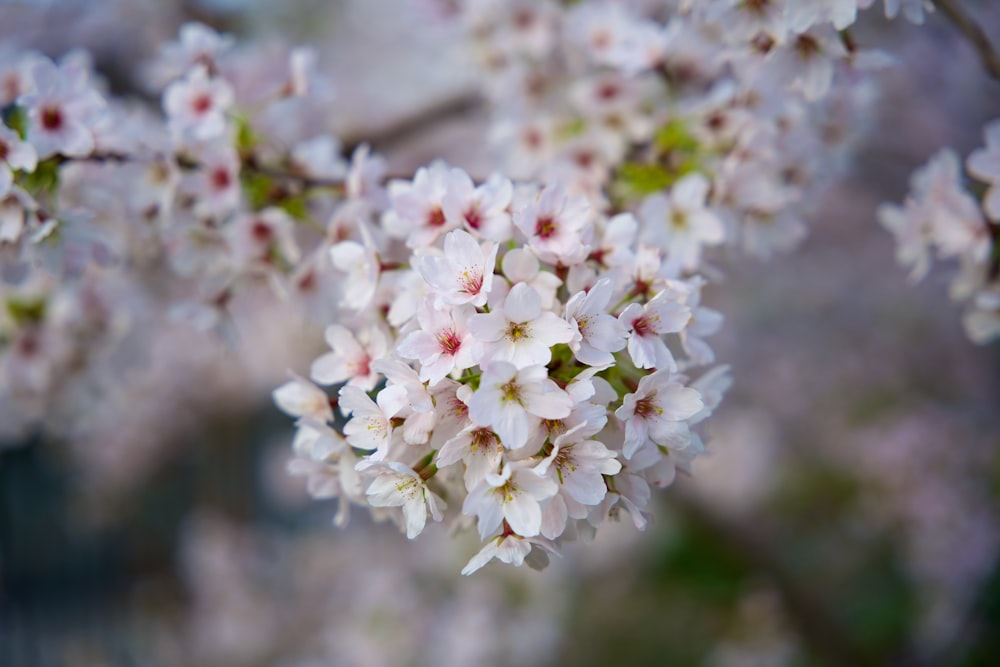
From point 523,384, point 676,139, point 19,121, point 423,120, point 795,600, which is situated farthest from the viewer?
point 795,600

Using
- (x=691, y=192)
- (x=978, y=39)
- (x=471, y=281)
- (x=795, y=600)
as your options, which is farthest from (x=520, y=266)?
(x=795, y=600)

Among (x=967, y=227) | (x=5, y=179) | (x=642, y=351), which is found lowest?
(x=967, y=227)

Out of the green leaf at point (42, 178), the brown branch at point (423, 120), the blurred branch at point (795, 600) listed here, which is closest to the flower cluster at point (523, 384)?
the green leaf at point (42, 178)

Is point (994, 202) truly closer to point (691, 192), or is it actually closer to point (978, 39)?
point (978, 39)

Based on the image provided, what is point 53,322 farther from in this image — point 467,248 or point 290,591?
point 290,591

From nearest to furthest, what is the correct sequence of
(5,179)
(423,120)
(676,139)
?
1. (5,179)
2. (676,139)
3. (423,120)

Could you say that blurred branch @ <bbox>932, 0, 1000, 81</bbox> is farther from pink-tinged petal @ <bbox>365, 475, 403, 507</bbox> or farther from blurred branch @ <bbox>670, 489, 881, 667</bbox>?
blurred branch @ <bbox>670, 489, 881, 667</bbox>

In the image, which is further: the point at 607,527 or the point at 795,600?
the point at 607,527

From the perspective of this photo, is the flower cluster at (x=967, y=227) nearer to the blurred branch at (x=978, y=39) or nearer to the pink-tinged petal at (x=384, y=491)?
the blurred branch at (x=978, y=39)
